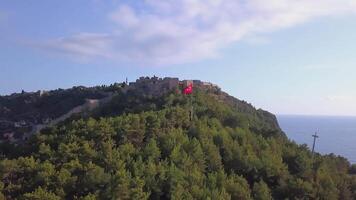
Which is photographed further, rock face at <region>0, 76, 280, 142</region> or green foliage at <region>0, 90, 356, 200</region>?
rock face at <region>0, 76, 280, 142</region>

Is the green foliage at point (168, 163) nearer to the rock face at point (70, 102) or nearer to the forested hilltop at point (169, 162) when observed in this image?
the forested hilltop at point (169, 162)

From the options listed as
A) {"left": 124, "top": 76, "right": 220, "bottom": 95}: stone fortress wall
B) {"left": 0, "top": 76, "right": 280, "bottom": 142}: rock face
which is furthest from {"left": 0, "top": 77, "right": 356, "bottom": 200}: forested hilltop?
{"left": 0, "top": 76, "right": 280, "bottom": 142}: rock face

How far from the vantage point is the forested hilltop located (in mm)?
21859

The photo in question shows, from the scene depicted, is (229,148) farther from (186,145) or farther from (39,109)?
(39,109)

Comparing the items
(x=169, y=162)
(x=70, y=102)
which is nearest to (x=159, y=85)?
(x=70, y=102)

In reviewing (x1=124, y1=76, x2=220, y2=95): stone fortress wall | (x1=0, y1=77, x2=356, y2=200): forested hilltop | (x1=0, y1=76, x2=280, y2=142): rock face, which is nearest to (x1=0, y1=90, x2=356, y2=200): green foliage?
(x1=0, y1=77, x2=356, y2=200): forested hilltop

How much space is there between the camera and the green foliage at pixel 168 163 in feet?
71.7

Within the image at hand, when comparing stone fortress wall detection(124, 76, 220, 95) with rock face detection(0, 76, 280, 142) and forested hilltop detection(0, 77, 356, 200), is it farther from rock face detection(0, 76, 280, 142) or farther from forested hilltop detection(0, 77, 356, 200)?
forested hilltop detection(0, 77, 356, 200)

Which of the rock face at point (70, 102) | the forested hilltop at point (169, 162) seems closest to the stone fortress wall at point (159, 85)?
the rock face at point (70, 102)

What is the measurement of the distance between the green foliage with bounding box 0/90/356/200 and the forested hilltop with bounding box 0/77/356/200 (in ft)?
0.15

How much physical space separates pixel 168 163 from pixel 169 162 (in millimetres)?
167

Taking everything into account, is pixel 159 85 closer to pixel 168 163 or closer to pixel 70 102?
pixel 70 102

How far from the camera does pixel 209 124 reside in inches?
1382

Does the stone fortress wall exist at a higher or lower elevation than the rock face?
higher
